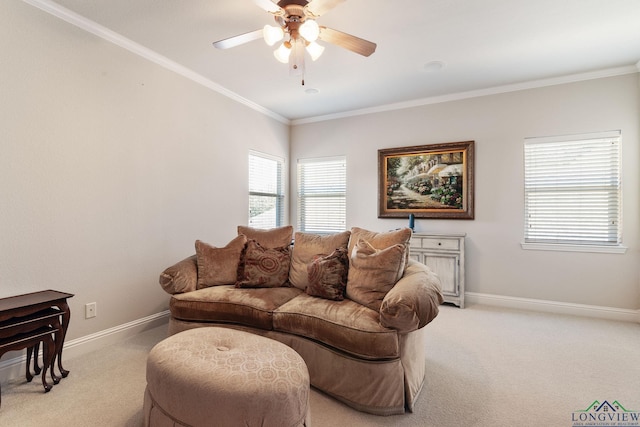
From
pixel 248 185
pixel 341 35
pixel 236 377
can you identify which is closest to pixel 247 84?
pixel 248 185

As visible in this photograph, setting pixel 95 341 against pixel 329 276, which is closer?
pixel 329 276

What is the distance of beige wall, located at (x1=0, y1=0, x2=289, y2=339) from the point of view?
2240mm

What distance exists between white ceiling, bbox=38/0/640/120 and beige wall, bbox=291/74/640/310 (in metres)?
0.27

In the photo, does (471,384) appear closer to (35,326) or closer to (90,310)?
(35,326)

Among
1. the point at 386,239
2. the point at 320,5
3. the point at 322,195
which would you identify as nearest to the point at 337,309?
the point at 386,239

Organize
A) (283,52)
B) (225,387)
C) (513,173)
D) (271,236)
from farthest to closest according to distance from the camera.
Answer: (513,173) → (271,236) → (283,52) → (225,387)

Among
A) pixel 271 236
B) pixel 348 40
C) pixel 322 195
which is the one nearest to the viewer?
pixel 348 40

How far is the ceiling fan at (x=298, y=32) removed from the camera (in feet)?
6.26

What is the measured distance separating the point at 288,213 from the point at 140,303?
2.76 metres

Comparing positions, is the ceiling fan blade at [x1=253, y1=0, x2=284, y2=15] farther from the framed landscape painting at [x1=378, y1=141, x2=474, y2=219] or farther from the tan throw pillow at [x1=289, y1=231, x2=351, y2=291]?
the framed landscape painting at [x1=378, y1=141, x2=474, y2=219]

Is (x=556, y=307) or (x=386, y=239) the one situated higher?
(x=386, y=239)

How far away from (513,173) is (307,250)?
2.83 metres

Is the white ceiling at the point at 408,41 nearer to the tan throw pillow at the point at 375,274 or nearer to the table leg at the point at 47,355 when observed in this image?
the tan throw pillow at the point at 375,274

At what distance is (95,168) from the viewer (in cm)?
268
